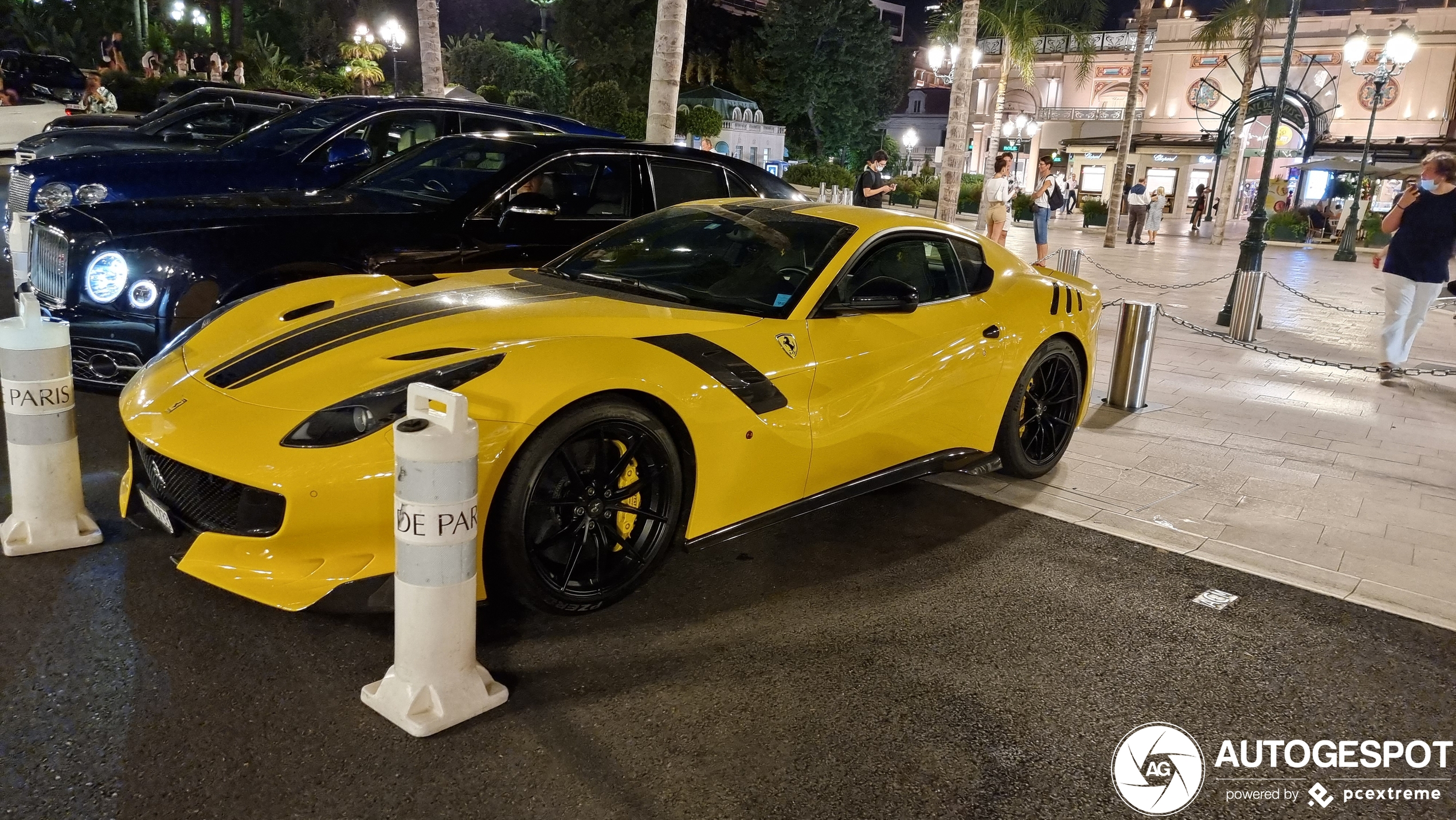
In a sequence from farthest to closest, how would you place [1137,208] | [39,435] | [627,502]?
[1137,208] → [39,435] → [627,502]

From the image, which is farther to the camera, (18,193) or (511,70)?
(511,70)

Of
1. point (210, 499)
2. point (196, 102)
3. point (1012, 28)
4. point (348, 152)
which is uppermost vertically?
point (1012, 28)

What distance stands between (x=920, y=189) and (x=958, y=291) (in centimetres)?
3696

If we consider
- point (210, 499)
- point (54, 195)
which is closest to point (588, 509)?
point (210, 499)

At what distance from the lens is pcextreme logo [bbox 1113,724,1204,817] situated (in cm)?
272

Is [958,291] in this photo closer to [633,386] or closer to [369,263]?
[633,386]

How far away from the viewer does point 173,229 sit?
17.2 feet

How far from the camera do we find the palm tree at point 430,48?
16641 millimetres

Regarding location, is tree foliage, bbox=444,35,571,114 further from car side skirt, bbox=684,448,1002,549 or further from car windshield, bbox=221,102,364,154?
car side skirt, bbox=684,448,1002,549

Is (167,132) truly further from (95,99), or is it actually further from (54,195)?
(95,99)

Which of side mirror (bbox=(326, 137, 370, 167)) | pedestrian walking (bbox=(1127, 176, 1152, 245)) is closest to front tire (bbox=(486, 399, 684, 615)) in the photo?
side mirror (bbox=(326, 137, 370, 167))

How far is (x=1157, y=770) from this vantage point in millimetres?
2855

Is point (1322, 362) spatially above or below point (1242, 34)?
below

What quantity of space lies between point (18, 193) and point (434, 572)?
750cm
